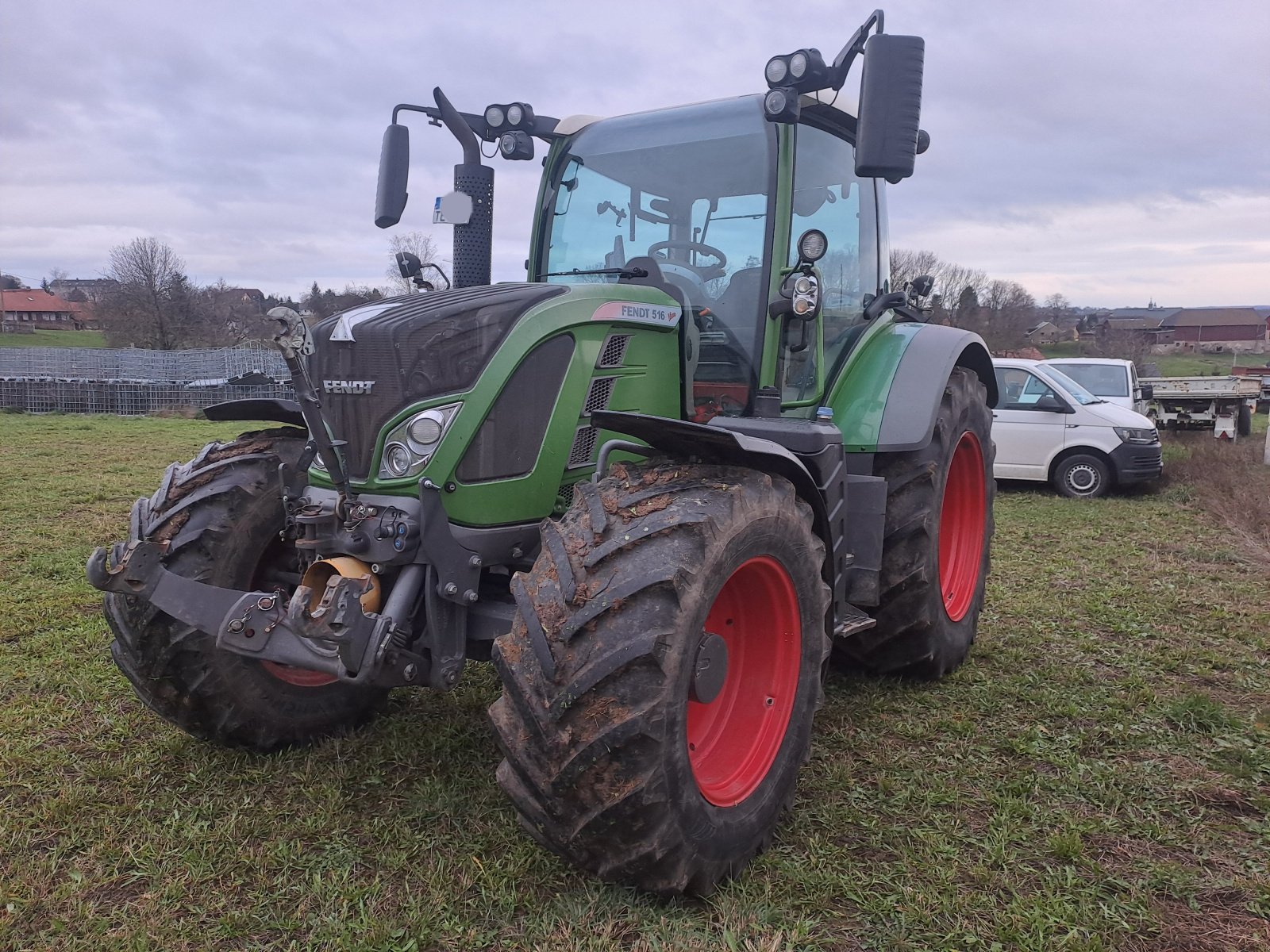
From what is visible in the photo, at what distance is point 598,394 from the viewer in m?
3.26

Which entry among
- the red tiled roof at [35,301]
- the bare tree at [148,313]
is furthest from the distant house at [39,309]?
the bare tree at [148,313]

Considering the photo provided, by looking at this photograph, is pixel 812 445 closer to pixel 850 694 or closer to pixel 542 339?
pixel 542 339

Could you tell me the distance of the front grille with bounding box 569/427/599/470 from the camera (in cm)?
322

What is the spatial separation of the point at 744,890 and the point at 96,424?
19086mm

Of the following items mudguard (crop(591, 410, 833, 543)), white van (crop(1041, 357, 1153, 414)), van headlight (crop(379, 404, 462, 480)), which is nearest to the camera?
mudguard (crop(591, 410, 833, 543))

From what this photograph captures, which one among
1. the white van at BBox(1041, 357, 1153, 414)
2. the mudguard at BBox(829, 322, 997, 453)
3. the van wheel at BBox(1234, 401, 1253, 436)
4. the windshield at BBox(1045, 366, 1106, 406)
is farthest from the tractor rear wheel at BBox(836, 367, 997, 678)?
the van wheel at BBox(1234, 401, 1253, 436)

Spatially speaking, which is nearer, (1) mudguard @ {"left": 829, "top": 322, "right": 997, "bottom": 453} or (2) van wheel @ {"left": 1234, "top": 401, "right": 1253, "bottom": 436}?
(1) mudguard @ {"left": 829, "top": 322, "right": 997, "bottom": 453}

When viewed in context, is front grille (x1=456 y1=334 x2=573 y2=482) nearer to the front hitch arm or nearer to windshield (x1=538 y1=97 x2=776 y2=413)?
the front hitch arm

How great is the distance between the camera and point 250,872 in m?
2.79

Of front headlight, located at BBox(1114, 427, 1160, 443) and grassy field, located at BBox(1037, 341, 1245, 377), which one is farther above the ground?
grassy field, located at BBox(1037, 341, 1245, 377)

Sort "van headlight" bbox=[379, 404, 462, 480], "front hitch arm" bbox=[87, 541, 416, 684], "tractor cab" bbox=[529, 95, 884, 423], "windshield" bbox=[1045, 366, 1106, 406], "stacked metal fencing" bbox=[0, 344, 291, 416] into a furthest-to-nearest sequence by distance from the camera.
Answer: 1. "stacked metal fencing" bbox=[0, 344, 291, 416]
2. "windshield" bbox=[1045, 366, 1106, 406]
3. "tractor cab" bbox=[529, 95, 884, 423]
4. "van headlight" bbox=[379, 404, 462, 480]
5. "front hitch arm" bbox=[87, 541, 416, 684]

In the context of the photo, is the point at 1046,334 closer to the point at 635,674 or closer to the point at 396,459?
the point at 396,459

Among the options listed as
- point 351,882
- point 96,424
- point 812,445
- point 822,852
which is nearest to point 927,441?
point 812,445

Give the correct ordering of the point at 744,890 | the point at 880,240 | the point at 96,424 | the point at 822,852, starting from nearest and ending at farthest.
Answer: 1. the point at 744,890
2. the point at 822,852
3. the point at 880,240
4. the point at 96,424
